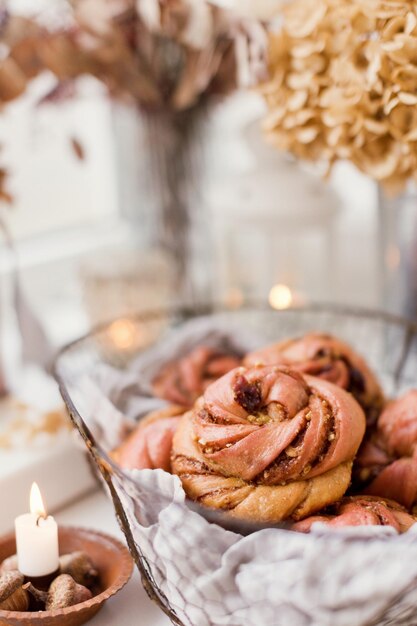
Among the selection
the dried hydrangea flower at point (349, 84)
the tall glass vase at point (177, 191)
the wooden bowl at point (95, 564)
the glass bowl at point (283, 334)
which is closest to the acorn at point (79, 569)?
the wooden bowl at point (95, 564)

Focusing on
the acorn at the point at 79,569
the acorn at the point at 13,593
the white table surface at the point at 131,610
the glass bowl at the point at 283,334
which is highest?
the glass bowl at the point at 283,334

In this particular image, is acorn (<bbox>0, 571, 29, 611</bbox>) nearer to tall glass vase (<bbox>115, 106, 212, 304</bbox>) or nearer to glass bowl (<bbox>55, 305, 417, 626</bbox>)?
glass bowl (<bbox>55, 305, 417, 626</bbox>)

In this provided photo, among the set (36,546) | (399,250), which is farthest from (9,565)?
(399,250)

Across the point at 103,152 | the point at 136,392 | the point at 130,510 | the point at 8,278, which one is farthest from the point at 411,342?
the point at 103,152

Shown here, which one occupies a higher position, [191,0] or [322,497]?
[191,0]

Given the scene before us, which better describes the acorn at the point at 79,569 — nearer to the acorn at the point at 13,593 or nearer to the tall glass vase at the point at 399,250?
the acorn at the point at 13,593

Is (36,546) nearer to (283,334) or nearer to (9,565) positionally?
(9,565)

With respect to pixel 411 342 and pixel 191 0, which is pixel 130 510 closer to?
pixel 411 342
